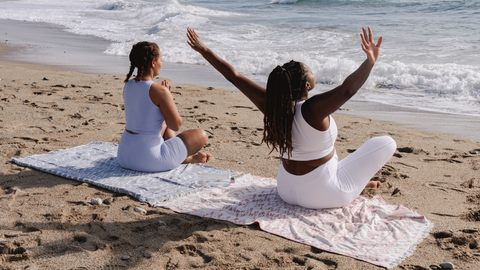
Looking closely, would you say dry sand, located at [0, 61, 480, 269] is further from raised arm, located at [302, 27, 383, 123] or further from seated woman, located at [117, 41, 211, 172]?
raised arm, located at [302, 27, 383, 123]

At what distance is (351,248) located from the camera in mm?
2951

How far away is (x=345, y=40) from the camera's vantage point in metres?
14.3

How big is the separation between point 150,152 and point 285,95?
5.66 ft

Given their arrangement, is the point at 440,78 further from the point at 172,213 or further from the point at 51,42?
the point at 51,42

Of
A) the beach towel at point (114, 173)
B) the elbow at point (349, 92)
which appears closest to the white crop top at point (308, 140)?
the elbow at point (349, 92)

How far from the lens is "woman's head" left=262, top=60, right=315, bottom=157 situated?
9.84 feet

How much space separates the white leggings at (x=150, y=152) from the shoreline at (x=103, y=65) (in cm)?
355

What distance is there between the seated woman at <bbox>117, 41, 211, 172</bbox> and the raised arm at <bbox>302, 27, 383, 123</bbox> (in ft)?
5.04

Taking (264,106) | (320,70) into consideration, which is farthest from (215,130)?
(320,70)

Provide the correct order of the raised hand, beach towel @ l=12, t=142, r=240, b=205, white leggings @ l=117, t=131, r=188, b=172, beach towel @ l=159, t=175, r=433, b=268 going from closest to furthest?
1. the raised hand
2. beach towel @ l=159, t=175, r=433, b=268
3. beach towel @ l=12, t=142, r=240, b=205
4. white leggings @ l=117, t=131, r=188, b=172

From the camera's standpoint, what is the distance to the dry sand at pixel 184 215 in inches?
110

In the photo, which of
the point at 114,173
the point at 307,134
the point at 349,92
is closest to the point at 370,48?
the point at 349,92

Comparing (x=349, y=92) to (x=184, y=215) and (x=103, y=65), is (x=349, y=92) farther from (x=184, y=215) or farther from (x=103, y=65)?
(x=103, y=65)

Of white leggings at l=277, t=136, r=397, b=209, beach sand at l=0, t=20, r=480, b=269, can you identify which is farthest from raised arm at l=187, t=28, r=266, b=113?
beach sand at l=0, t=20, r=480, b=269
